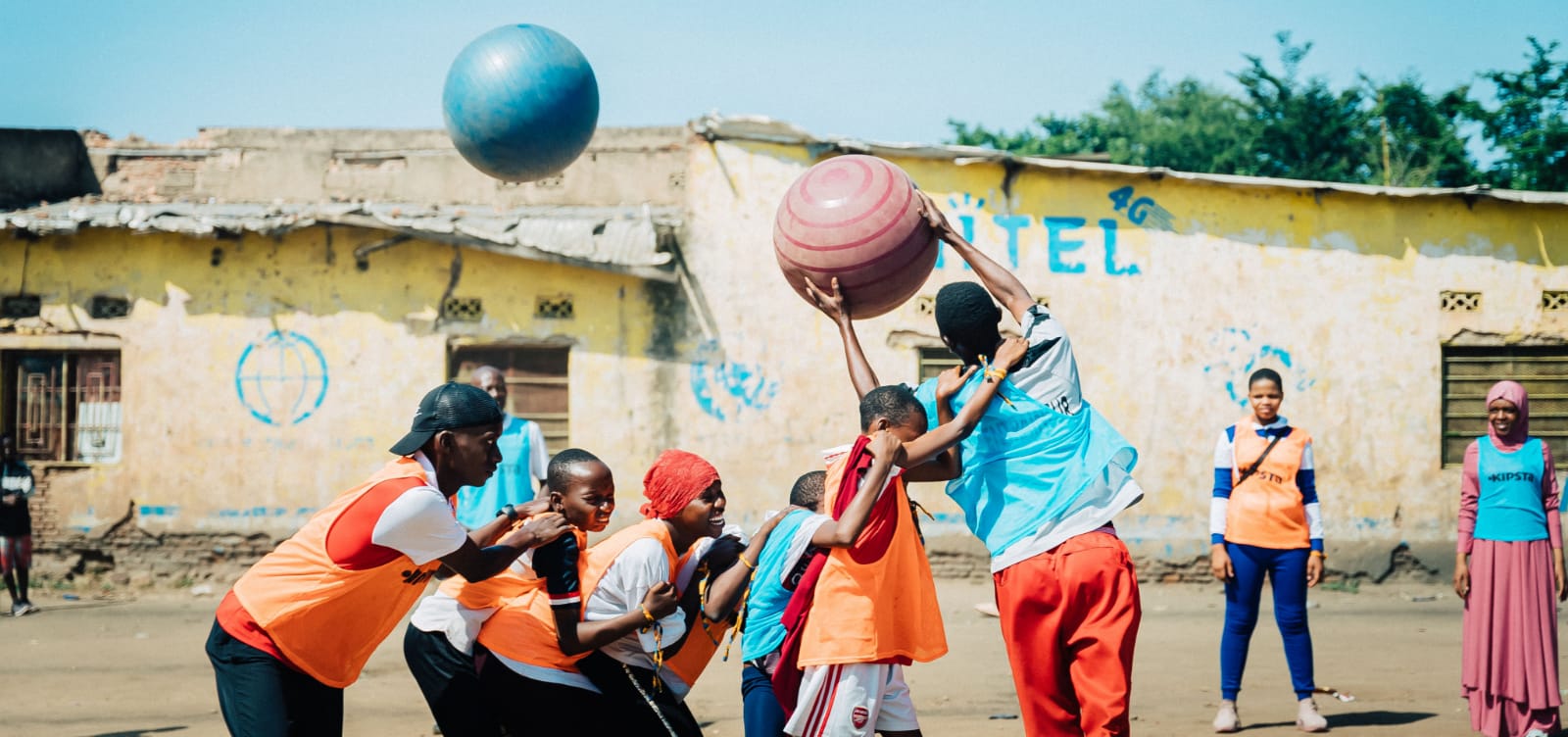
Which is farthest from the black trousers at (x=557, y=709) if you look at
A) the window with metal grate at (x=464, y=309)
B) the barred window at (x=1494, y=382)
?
the barred window at (x=1494, y=382)

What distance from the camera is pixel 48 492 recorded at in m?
12.9

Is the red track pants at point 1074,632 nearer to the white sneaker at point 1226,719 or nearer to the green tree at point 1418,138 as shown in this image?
the white sneaker at point 1226,719

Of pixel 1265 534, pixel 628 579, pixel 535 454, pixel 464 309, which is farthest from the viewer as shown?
pixel 464 309

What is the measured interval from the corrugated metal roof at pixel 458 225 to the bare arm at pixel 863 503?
837cm

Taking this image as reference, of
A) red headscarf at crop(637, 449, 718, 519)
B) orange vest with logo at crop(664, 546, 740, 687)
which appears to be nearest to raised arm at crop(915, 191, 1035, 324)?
red headscarf at crop(637, 449, 718, 519)

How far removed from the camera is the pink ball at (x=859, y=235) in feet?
14.0

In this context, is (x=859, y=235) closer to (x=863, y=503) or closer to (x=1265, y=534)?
(x=863, y=503)

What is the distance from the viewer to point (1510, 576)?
6.18 metres

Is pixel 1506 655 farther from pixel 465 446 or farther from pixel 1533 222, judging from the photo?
pixel 1533 222

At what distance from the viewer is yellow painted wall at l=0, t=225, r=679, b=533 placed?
12.7 meters

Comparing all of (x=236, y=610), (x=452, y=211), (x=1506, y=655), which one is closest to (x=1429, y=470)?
(x=1506, y=655)

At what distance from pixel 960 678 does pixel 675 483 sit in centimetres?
424

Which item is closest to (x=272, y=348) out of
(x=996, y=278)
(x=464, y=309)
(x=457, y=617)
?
(x=464, y=309)

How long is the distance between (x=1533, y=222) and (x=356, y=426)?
451 inches
